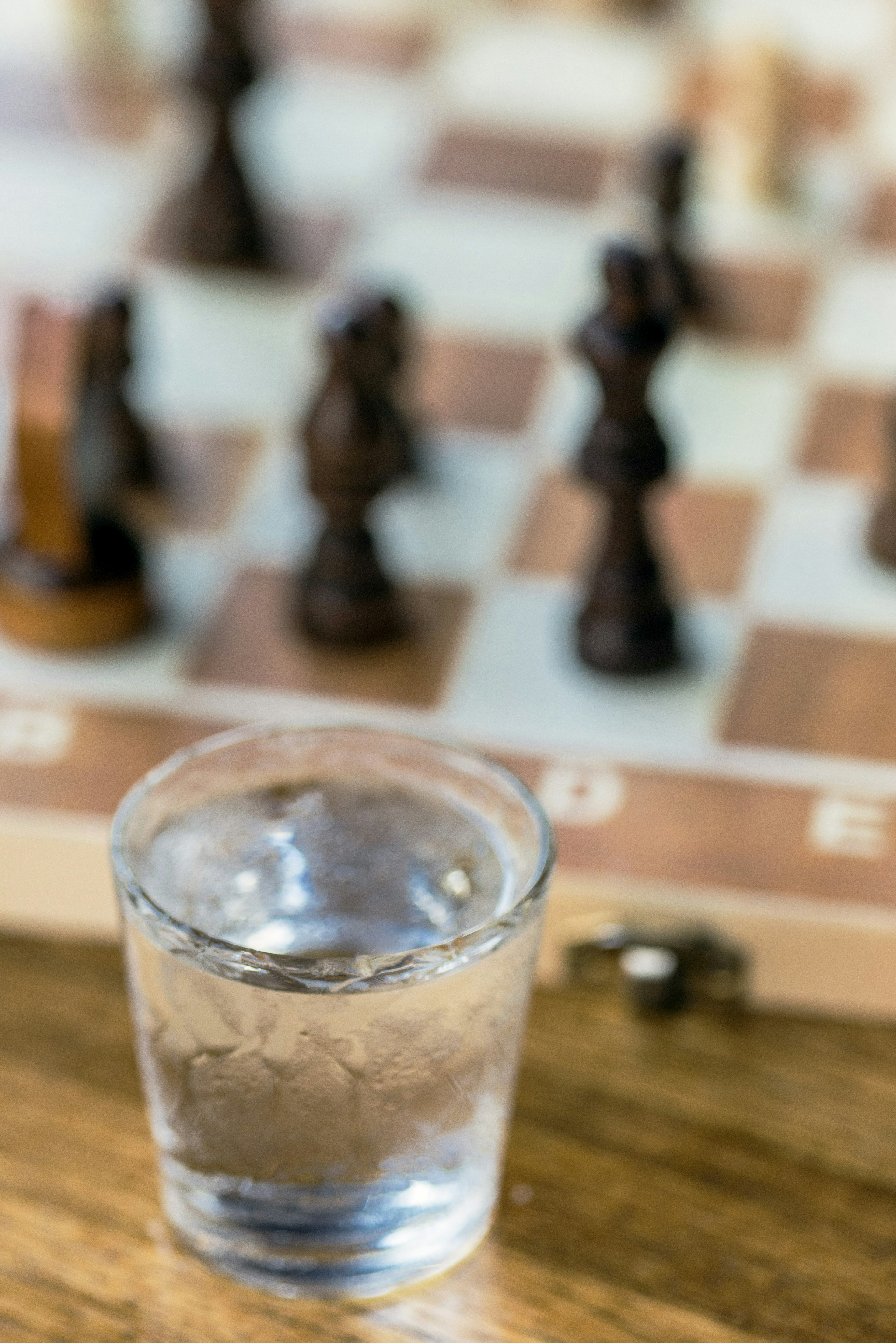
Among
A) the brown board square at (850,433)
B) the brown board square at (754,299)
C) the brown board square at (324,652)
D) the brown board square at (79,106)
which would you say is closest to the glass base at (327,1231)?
the brown board square at (324,652)

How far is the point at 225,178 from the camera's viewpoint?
145cm

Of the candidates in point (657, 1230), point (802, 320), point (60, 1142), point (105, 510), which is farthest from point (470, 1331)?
point (802, 320)

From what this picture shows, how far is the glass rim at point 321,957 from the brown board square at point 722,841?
17 cm

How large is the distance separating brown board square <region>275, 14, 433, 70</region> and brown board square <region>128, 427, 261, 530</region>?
1.85ft

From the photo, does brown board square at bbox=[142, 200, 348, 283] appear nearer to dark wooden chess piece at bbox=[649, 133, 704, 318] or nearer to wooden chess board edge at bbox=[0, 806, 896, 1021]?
dark wooden chess piece at bbox=[649, 133, 704, 318]

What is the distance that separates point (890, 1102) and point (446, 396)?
1.92 feet

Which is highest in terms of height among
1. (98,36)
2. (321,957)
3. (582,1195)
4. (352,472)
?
(98,36)

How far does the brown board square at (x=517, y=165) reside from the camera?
1545 millimetres

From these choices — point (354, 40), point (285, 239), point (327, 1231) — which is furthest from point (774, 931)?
point (354, 40)

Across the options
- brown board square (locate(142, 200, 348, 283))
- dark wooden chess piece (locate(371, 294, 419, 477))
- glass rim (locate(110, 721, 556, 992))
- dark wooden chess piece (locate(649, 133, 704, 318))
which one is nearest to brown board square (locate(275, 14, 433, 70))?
brown board square (locate(142, 200, 348, 283))

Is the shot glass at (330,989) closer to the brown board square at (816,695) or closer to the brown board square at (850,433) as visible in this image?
the brown board square at (816,695)

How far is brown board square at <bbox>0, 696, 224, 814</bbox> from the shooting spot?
1.01 meters

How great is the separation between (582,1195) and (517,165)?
94 centimetres

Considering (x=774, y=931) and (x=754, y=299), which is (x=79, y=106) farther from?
(x=774, y=931)
